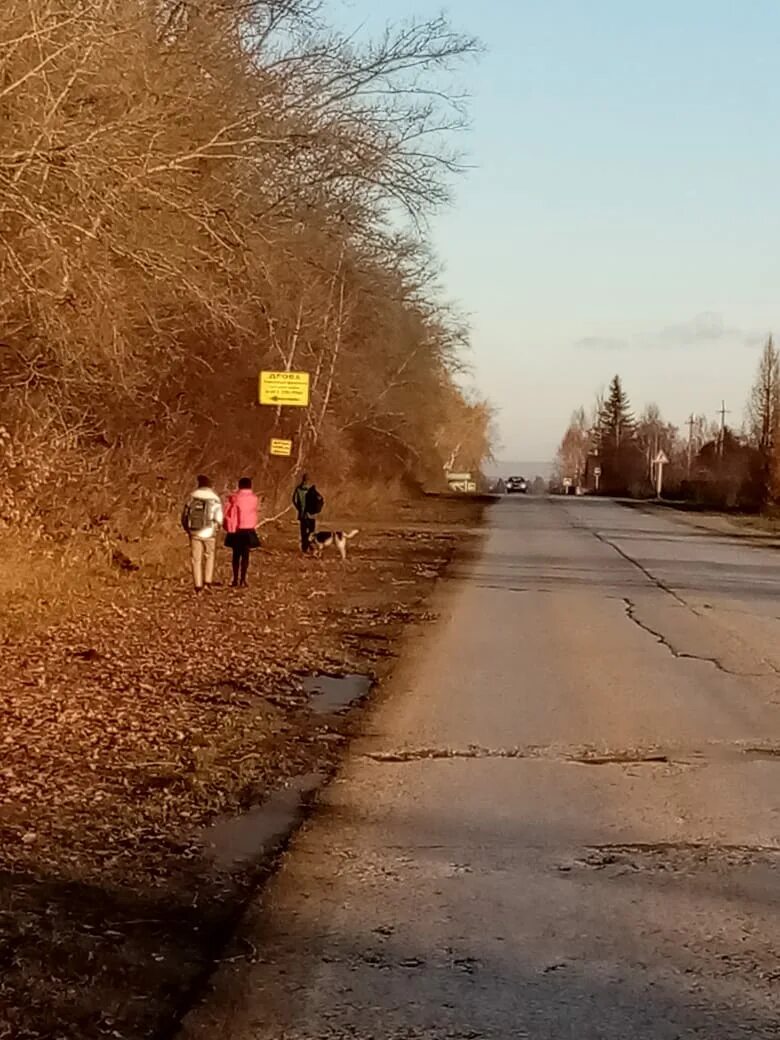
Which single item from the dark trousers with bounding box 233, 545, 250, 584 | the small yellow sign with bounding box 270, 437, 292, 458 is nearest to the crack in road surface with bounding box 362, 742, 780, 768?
the dark trousers with bounding box 233, 545, 250, 584

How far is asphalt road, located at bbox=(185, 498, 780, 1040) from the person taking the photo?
4648 mm

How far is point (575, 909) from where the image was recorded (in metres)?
5.71

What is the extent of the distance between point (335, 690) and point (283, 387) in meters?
15.5

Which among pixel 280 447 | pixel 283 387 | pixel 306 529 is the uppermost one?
pixel 283 387

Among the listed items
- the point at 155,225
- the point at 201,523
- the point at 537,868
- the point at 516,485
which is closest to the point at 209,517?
the point at 201,523

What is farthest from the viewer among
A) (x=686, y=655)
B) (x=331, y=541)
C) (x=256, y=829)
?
(x=331, y=541)

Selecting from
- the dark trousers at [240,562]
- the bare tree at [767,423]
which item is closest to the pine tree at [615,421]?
the bare tree at [767,423]

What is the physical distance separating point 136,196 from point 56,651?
4.34 meters

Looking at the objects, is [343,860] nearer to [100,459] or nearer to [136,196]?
[136,196]

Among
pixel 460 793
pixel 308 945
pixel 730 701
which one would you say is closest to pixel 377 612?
pixel 730 701

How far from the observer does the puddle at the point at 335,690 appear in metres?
10.7

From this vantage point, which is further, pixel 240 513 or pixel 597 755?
pixel 240 513

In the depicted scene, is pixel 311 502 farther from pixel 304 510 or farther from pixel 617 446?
pixel 617 446

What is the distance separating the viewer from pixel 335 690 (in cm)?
1155
